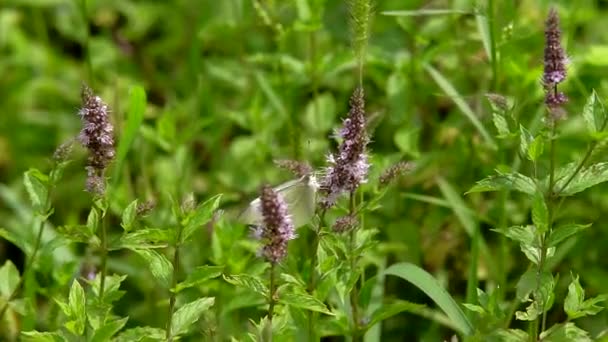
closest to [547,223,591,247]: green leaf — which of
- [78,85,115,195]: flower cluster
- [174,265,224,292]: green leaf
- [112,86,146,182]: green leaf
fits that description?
[174,265,224,292]: green leaf

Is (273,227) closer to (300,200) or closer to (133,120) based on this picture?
(300,200)

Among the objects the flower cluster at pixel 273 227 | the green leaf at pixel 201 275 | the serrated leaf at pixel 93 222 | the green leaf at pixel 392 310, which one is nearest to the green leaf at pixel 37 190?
the serrated leaf at pixel 93 222

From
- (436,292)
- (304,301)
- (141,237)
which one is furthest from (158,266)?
(436,292)

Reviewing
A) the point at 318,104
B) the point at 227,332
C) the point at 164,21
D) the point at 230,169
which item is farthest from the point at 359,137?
the point at 164,21

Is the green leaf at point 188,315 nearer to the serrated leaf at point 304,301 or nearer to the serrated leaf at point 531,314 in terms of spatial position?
the serrated leaf at point 304,301

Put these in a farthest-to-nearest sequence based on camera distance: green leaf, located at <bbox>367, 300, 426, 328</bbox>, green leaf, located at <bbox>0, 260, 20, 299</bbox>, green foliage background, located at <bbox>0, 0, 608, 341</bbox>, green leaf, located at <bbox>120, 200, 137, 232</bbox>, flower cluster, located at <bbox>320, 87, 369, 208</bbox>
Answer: green foliage background, located at <bbox>0, 0, 608, 341</bbox>
green leaf, located at <bbox>0, 260, 20, 299</bbox>
green leaf, located at <bbox>367, 300, 426, 328</bbox>
green leaf, located at <bbox>120, 200, 137, 232</bbox>
flower cluster, located at <bbox>320, 87, 369, 208</bbox>

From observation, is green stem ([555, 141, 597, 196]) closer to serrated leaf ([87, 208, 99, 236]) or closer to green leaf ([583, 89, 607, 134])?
green leaf ([583, 89, 607, 134])
